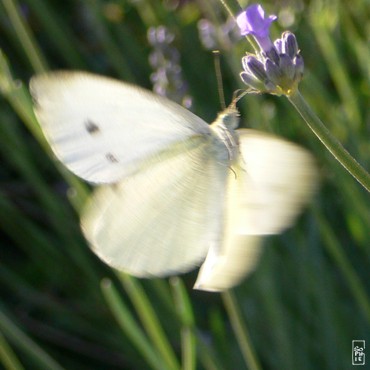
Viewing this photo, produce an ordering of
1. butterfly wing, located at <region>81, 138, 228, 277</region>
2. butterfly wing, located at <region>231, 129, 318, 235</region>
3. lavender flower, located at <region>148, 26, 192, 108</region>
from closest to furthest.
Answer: butterfly wing, located at <region>231, 129, 318, 235</region> < butterfly wing, located at <region>81, 138, 228, 277</region> < lavender flower, located at <region>148, 26, 192, 108</region>

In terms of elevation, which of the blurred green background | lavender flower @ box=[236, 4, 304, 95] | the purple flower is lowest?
the blurred green background

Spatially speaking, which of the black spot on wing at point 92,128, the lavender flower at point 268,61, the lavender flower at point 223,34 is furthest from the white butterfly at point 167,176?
the lavender flower at point 223,34

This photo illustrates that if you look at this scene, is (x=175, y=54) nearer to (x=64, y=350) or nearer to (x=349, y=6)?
(x=349, y=6)

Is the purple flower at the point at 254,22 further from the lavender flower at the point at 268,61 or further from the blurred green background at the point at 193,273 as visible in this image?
the blurred green background at the point at 193,273

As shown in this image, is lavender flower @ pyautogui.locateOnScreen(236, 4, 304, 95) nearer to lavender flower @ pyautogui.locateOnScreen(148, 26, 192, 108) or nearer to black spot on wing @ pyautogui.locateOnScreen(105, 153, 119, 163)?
black spot on wing @ pyautogui.locateOnScreen(105, 153, 119, 163)

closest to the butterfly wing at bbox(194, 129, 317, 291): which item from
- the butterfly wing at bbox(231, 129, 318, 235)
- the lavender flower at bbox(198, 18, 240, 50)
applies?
the butterfly wing at bbox(231, 129, 318, 235)

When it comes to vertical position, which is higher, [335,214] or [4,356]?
[4,356]

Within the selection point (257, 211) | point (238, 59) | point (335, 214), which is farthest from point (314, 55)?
point (257, 211)

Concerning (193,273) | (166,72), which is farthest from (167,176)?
(193,273)
